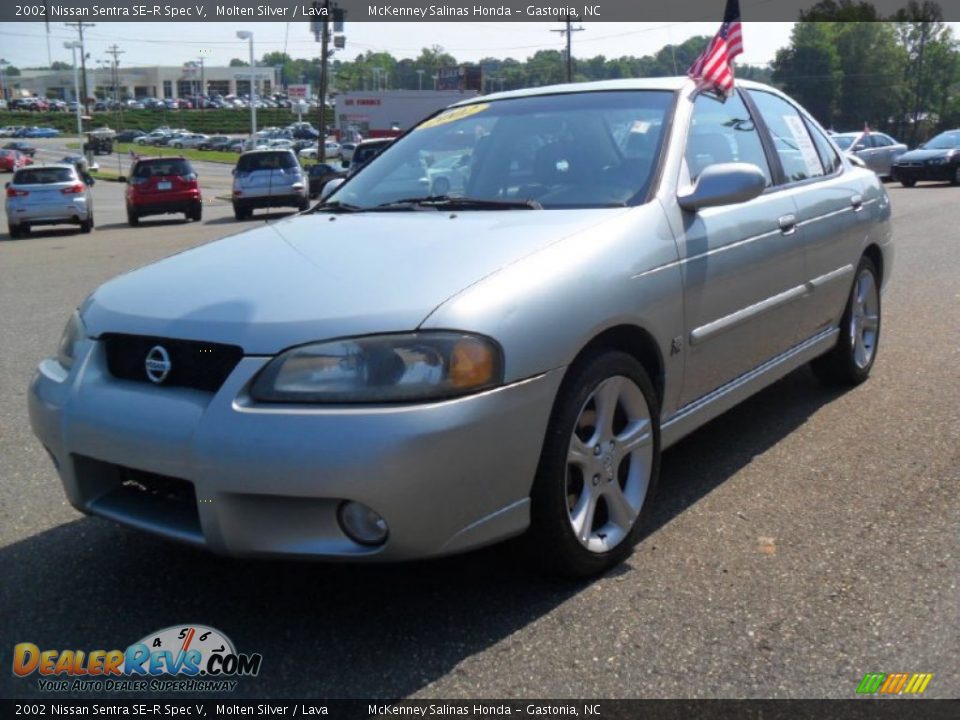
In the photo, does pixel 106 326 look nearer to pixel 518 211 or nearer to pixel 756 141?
pixel 518 211

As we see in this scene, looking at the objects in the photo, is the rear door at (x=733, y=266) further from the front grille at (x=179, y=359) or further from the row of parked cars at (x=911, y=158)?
the row of parked cars at (x=911, y=158)

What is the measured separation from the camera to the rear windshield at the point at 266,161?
24422 millimetres

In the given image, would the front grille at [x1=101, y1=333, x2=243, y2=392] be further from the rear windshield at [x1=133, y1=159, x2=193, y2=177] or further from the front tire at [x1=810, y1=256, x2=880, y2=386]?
the rear windshield at [x1=133, y1=159, x2=193, y2=177]

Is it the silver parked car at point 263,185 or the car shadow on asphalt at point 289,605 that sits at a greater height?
the silver parked car at point 263,185

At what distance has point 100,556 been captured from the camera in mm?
3738

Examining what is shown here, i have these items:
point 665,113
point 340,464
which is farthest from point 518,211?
point 340,464

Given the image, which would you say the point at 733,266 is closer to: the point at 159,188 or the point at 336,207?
the point at 336,207

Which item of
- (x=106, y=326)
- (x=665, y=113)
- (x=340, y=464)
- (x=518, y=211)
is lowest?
(x=340, y=464)

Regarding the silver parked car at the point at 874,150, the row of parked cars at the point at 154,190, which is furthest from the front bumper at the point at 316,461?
the silver parked car at the point at 874,150

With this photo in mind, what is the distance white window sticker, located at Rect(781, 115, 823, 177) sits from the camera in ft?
17.6

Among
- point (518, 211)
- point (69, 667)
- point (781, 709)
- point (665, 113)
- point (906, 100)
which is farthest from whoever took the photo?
point (906, 100)

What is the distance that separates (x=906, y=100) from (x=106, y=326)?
3376 inches

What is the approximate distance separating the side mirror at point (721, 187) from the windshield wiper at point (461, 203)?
563mm

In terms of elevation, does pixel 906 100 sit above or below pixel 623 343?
above
